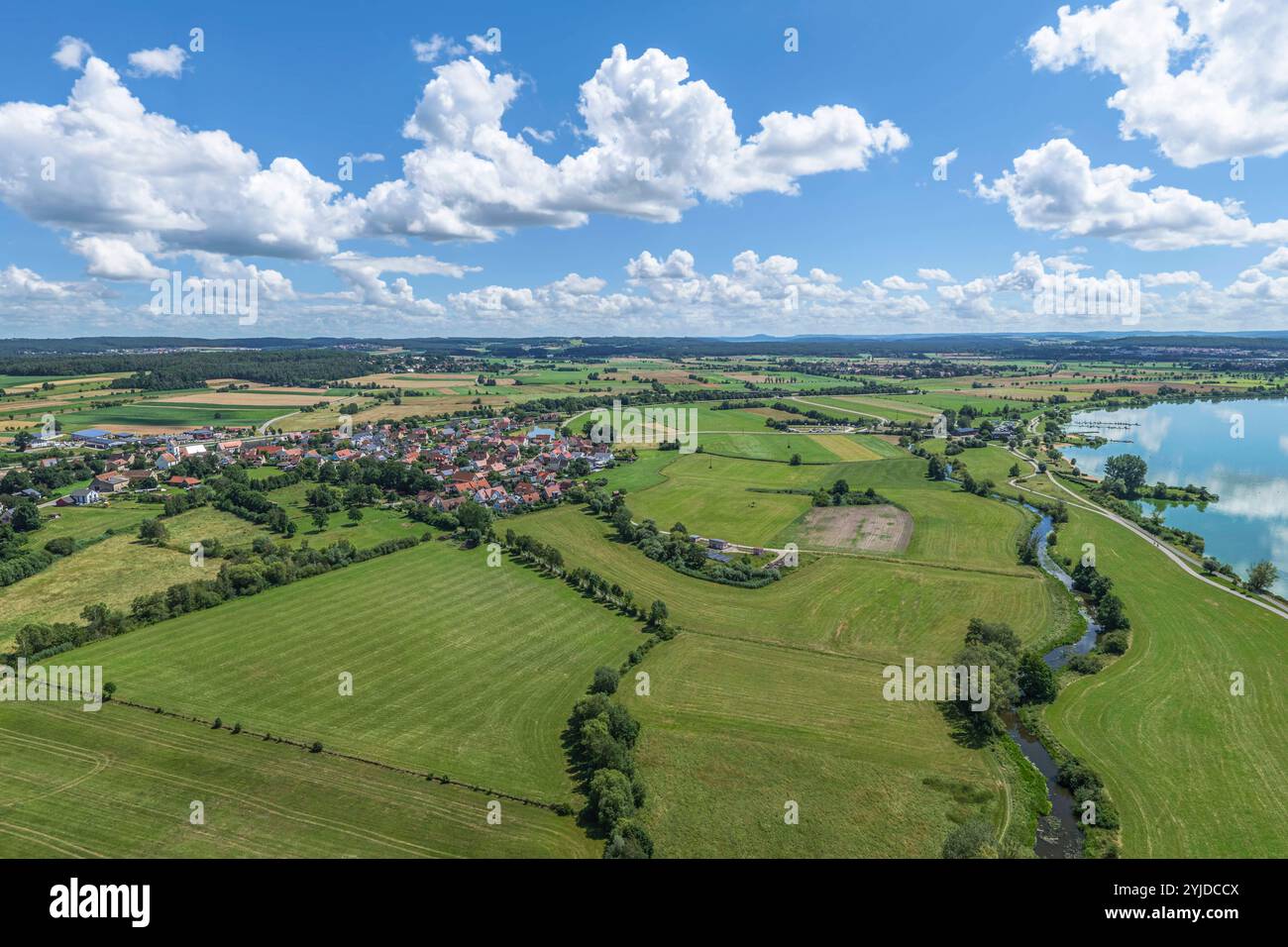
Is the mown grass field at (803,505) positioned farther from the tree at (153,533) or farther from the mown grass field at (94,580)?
the tree at (153,533)

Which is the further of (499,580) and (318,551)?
(318,551)

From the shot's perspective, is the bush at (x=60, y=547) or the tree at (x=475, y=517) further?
the tree at (x=475, y=517)

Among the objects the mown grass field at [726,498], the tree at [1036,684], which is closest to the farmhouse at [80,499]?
the mown grass field at [726,498]

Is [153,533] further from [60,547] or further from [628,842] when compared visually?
[628,842]

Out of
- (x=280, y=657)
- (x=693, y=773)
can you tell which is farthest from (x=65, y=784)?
(x=693, y=773)

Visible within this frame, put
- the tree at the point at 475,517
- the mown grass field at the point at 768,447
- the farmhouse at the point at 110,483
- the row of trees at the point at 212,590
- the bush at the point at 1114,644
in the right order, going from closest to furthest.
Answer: the bush at the point at 1114,644 < the row of trees at the point at 212,590 < the tree at the point at 475,517 < the farmhouse at the point at 110,483 < the mown grass field at the point at 768,447

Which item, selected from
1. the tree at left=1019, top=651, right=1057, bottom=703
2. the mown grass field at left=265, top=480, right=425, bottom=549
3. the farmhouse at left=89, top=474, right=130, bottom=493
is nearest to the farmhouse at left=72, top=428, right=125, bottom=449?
the farmhouse at left=89, top=474, right=130, bottom=493

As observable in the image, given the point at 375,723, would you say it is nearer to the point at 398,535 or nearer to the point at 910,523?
the point at 398,535

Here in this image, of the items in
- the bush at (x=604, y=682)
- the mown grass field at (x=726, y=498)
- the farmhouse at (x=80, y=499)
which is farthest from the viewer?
the farmhouse at (x=80, y=499)
